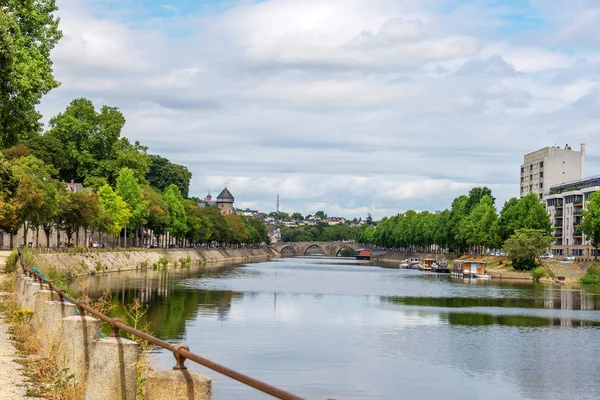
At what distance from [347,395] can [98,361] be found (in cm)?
1827

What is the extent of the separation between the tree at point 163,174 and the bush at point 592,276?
9317 cm

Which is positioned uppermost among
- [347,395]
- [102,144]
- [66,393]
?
[102,144]

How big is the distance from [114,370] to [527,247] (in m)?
110

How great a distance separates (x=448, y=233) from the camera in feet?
558

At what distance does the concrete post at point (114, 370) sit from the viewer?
1149cm

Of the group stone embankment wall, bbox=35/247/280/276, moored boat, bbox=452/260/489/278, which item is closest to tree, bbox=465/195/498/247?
moored boat, bbox=452/260/489/278

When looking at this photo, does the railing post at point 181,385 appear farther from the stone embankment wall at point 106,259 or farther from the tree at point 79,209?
the tree at point 79,209

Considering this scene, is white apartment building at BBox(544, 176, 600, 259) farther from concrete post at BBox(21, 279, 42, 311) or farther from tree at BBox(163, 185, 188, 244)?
concrete post at BBox(21, 279, 42, 311)

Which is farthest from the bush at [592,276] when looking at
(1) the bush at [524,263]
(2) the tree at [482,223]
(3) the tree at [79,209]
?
(3) the tree at [79,209]

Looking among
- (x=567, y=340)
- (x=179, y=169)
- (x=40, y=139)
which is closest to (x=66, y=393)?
(x=567, y=340)

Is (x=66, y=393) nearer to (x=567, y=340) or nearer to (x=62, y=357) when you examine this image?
(x=62, y=357)

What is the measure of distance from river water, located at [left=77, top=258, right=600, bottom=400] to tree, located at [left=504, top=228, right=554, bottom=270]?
134ft

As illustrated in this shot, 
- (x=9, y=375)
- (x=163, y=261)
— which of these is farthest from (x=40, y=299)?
(x=163, y=261)

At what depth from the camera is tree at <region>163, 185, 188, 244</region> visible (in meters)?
138
